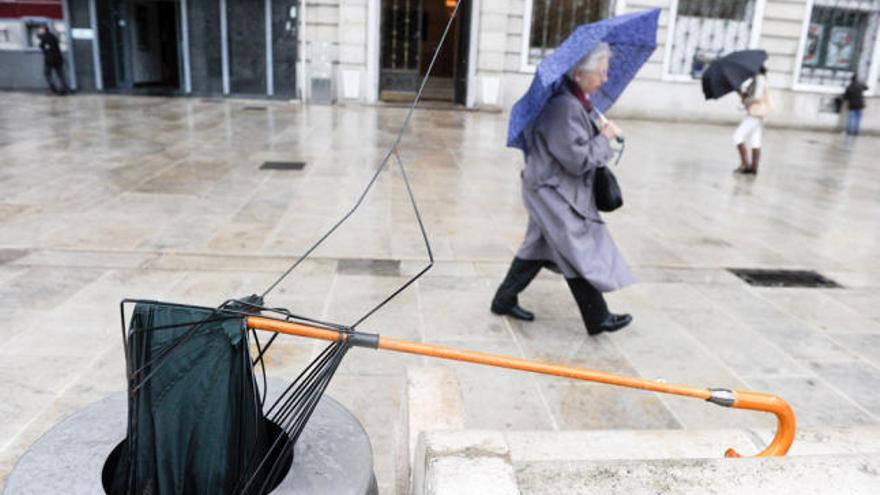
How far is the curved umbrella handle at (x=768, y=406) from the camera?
6.78ft

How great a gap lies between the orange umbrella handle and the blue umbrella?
1824 mm

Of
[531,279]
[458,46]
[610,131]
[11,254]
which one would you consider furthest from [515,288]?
[458,46]

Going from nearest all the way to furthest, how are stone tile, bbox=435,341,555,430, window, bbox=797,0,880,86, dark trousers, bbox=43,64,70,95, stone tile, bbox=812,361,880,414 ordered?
stone tile, bbox=435,341,555,430 < stone tile, bbox=812,361,880,414 < dark trousers, bbox=43,64,70,95 < window, bbox=797,0,880,86

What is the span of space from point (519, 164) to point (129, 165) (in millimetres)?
5208

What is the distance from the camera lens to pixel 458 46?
57.8 feet

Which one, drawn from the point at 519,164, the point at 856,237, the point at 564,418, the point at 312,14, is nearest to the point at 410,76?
the point at 312,14

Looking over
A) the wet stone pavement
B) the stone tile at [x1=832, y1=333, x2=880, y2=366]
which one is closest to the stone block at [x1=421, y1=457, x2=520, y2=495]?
the wet stone pavement

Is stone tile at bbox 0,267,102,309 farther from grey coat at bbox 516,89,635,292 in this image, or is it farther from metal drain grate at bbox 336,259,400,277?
grey coat at bbox 516,89,635,292

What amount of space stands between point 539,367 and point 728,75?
8344mm

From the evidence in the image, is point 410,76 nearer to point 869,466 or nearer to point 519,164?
point 519,164

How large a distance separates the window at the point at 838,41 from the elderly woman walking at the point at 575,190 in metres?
16.6

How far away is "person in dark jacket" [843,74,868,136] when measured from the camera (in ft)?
54.8

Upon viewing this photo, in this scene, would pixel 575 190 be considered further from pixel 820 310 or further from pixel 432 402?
pixel 820 310

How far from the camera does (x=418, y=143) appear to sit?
11570mm
